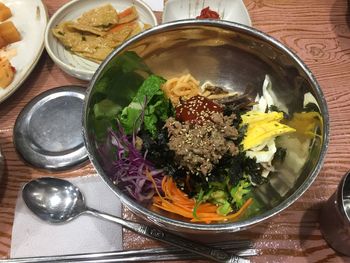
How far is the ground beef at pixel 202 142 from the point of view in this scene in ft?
3.47

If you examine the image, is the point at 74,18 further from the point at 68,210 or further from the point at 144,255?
the point at 144,255

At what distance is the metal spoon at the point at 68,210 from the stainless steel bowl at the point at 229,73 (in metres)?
0.11

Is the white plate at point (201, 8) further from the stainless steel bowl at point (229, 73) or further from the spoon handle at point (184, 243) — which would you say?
the spoon handle at point (184, 243)

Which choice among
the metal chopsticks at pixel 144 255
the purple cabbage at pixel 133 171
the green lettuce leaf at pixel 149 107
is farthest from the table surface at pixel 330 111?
the green lettuce leaf at pixel 149 107

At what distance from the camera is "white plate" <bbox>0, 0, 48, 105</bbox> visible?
142 centimetres

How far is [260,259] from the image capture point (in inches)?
44.6

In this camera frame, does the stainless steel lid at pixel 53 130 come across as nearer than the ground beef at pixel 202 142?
No

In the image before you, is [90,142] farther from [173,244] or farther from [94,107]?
[173,244]

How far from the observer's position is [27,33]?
158cm

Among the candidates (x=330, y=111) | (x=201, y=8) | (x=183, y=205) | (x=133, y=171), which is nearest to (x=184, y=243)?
(x=183, y=205)

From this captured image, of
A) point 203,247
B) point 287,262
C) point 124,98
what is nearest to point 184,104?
point 124,98

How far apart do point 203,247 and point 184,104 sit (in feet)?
1.42

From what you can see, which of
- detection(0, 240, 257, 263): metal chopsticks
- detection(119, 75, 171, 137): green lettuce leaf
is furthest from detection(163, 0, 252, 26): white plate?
detection(0, 240, 257, 263): metal chopsticks

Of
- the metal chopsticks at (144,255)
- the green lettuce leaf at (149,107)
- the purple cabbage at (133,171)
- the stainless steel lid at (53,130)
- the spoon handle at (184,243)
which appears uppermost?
the green lettuce leaf at (149,107)
